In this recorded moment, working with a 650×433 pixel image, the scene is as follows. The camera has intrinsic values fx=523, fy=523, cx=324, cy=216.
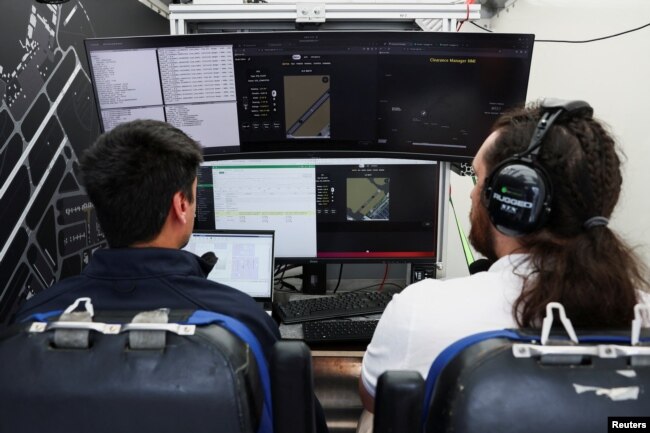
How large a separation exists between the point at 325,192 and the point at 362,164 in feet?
0.56

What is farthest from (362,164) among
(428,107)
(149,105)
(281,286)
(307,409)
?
(307,409)

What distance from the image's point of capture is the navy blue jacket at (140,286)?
35.7 inches

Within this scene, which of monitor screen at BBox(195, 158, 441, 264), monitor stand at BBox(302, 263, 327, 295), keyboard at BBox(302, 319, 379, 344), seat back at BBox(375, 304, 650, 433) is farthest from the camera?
monitor stand at BBox(302, 263, 327, 295)

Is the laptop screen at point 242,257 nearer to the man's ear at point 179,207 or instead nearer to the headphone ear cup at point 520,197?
the man's ear at point 179,207

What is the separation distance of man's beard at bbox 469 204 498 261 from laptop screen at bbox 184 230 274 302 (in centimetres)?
87

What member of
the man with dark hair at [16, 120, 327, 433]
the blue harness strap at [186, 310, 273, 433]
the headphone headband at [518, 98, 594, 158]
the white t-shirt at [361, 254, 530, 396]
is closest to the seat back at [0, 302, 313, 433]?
the blue harness strap at [186, 310, 273, 433]

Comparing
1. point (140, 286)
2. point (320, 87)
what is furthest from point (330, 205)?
point (140, 286)

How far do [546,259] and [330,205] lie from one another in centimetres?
112

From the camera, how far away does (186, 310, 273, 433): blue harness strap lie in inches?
30.1

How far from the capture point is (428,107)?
1.78 m

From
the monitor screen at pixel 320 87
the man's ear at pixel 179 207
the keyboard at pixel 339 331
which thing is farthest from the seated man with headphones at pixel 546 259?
the monitor screen at pixel 320 87

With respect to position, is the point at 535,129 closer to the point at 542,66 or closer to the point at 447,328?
the point at 447,328

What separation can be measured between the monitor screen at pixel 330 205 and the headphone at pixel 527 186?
3.27ft

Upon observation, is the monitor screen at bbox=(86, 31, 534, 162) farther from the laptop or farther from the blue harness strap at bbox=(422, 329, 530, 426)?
the blue harness strap at bbox=(422, 329, 530, 426)
